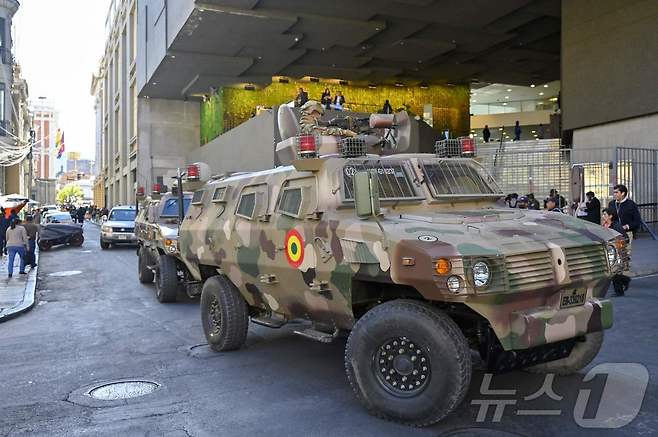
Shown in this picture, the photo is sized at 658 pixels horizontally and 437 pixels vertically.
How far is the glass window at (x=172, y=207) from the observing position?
41.5ft

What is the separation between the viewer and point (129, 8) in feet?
158

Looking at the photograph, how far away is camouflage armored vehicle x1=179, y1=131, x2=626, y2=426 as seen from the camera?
14.7ft

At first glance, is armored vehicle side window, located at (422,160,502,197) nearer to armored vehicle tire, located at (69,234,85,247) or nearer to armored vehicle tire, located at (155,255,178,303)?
armored vehicle tire, located at (155,255,178,303)

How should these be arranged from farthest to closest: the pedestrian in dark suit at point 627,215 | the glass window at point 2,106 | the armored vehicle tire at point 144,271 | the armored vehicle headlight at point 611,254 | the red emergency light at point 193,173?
the glass window at point 2,106 < the armored vehicle tire at point 144,271 < the pedestrian in dark suit at point 627,215 < the red emergency light at point 193,173 < the armored vehicle headlight at point 611,254

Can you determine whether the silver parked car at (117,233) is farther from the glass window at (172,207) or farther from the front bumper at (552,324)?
the front bumper at (552,324)

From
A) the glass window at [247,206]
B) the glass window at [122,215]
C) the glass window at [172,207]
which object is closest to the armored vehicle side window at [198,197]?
the glass window at [247,206]

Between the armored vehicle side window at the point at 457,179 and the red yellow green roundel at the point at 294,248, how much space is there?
4.58ft

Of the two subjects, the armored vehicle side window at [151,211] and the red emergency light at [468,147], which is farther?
the armored vehicle side window at [151,211]

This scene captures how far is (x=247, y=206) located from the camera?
6.99 meters

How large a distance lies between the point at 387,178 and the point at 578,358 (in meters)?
2.42

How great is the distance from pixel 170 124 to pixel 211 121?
4.28m

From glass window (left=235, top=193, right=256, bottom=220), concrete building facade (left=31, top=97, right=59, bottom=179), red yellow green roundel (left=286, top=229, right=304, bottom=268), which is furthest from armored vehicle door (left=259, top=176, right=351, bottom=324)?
concrete building facade (left=31, top=97, right=59, bottom=179)

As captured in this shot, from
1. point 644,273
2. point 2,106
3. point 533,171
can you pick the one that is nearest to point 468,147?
point 644,273

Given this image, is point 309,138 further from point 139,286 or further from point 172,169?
point 172,169
